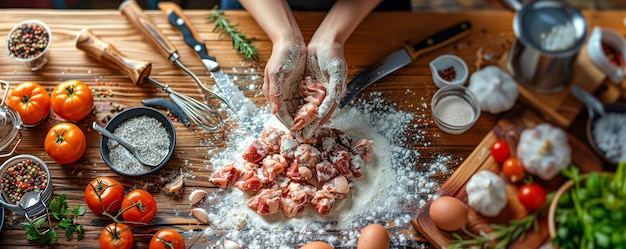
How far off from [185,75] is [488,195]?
1.02m

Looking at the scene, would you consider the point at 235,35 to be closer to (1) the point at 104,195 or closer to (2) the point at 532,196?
(1) the point at 104,195

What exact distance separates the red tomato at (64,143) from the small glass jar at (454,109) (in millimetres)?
1079

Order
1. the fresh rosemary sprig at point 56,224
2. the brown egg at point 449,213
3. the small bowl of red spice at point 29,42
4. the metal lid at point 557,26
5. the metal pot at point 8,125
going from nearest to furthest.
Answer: the metal lid at point 557,26
the brown egg at point 449,213
the fresh rosemary sprig at point 56,224
the metal pot at point 8,125
the small bowl of red spice at point 29,42

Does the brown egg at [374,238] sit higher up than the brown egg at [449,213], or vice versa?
the brown egg at [449,213]

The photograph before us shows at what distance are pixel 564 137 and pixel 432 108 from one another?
381 mm

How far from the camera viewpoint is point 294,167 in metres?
1.69

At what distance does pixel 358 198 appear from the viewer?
1689 mm

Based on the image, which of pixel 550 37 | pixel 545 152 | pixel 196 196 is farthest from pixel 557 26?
pixel 196 196

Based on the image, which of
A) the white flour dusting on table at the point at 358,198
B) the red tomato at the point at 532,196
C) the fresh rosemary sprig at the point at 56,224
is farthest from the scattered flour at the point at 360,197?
the fresh rosemary sprig at the point at 56,224

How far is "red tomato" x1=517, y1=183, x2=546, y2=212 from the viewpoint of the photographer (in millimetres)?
1508

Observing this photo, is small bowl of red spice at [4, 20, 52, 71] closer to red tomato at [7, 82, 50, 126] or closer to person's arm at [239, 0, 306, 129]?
red tomato at [7, 82, 50, 126]

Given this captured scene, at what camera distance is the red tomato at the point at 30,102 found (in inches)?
68.4

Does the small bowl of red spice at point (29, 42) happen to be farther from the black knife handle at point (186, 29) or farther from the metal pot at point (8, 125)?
the black knife handle at point (186, 29)

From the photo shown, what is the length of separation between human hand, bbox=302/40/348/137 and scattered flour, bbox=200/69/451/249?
0.17 metres
